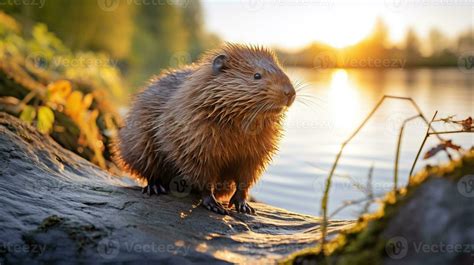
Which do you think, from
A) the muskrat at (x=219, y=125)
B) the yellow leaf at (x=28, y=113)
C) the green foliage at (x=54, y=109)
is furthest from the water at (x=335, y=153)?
the yellow leaf at (x=28, y=113)

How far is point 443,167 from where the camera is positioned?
2.94 meters

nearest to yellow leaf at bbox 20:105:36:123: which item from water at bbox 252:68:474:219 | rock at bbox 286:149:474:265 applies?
water at bbox 252:68:474:219

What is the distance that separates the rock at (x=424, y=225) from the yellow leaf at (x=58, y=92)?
19.3 feet

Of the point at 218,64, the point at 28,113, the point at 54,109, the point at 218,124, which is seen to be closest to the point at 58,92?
the point at 54,109

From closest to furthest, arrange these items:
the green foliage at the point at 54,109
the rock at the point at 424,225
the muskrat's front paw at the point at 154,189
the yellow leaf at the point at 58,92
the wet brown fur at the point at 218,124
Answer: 1. the rock at the point at 424,225
2. the wet brown fur at the point at 218,124
3. the muskrat's front paw at the point at 154,189
4. the green foliage at the point at 54,109
5. the yellow leaf at the point at 58,92

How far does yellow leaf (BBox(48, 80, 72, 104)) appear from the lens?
8.09 meters

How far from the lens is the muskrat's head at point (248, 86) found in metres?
5.03

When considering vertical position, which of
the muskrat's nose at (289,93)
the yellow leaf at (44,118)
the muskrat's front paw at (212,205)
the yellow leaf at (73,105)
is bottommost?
the muskrat's front paw at (212,205)

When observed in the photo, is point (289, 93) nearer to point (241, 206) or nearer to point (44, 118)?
point (241, 206)

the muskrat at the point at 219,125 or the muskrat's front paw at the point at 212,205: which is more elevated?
the muskrat at the point at 219,125

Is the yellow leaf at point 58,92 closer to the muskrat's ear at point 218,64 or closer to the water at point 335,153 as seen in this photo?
the water at point 335,153

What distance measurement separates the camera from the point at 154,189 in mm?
5473

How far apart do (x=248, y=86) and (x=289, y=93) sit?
367 millimetres

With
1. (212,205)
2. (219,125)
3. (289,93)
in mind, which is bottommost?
(212,205)
